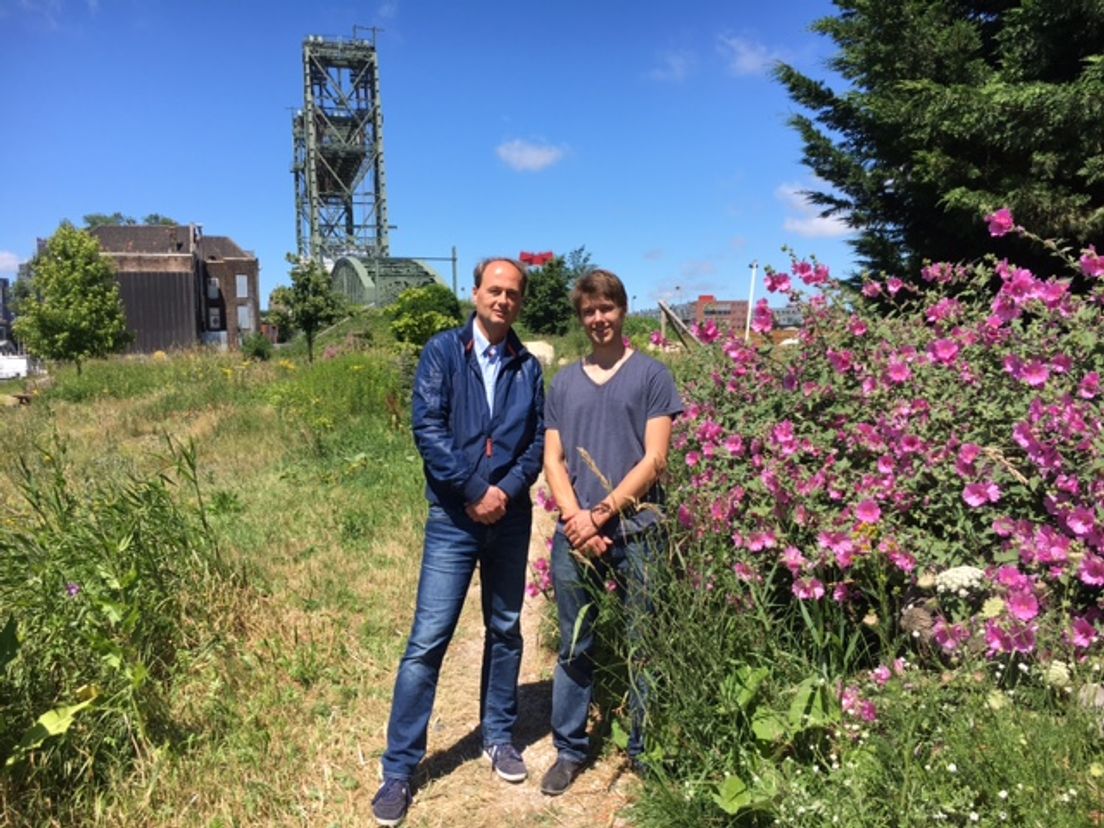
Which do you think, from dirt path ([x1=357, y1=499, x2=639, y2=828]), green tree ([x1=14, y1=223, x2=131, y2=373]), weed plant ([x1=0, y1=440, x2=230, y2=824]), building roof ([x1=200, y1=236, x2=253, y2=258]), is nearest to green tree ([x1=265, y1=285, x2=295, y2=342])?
green tree ([x1=14, y1=223, x2=131, y2=373])

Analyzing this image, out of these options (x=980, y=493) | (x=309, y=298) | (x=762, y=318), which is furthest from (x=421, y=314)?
(x=980, y=493)

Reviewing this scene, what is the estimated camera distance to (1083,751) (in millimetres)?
1913

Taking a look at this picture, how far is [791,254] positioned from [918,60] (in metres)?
5.97

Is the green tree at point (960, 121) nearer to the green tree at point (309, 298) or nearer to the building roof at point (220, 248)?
the green tree at point (309, 298)

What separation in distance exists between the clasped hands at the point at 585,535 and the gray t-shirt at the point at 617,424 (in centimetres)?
5

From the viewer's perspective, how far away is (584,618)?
9.03 feet

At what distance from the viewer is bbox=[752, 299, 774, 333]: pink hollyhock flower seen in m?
3.34

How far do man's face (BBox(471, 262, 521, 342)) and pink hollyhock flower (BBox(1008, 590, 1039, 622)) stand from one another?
181 cm

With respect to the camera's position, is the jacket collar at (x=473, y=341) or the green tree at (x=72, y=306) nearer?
the jacket collar at (x=473, y=341)

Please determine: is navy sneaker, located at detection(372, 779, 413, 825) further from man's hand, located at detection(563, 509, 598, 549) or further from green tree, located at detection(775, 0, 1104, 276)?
green tree, located at detection(775, 0, 1104, 276)

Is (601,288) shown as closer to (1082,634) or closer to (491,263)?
(491,263)

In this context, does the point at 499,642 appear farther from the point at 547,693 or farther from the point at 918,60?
the point at 918,60

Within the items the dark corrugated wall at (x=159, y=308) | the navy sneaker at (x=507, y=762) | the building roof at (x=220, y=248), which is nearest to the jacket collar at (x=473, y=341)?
the navy sneaker at (x=507, y=762)

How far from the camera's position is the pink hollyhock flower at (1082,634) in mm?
2062
